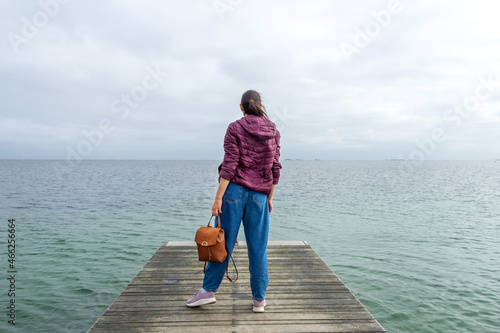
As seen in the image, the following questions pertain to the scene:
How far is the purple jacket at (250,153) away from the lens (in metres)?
3.71

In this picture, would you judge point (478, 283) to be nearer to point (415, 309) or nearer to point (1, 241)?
point (415, 309)

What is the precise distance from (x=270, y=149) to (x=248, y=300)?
2.15 m

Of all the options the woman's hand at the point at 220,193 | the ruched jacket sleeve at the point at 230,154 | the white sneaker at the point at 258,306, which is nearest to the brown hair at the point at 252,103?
the ruched jacket sleeve at the point at 230,154

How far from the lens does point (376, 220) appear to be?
17469 mm

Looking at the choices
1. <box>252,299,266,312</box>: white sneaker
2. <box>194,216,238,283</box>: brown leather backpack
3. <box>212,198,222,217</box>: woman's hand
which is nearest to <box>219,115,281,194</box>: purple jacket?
<box>212,198,222,217</box>: woman's hand

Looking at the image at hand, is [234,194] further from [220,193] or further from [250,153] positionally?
[250,153]

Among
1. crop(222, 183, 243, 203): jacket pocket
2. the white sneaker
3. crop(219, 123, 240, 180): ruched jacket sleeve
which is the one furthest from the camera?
the white sneaker

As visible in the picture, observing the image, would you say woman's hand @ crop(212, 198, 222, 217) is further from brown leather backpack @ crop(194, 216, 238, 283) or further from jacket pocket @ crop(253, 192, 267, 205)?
jacket pocket @ crop(253, 192, 267, 205)

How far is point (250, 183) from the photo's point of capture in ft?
12.4

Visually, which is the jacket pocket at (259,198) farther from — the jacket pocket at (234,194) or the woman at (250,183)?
the jacket pocket at (234,194)

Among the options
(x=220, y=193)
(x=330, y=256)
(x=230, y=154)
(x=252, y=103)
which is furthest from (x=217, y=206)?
(x=330, y=256)

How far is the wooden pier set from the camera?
12.1 feet

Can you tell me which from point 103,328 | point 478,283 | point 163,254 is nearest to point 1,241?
point 163,254

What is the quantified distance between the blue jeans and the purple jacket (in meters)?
0.13
